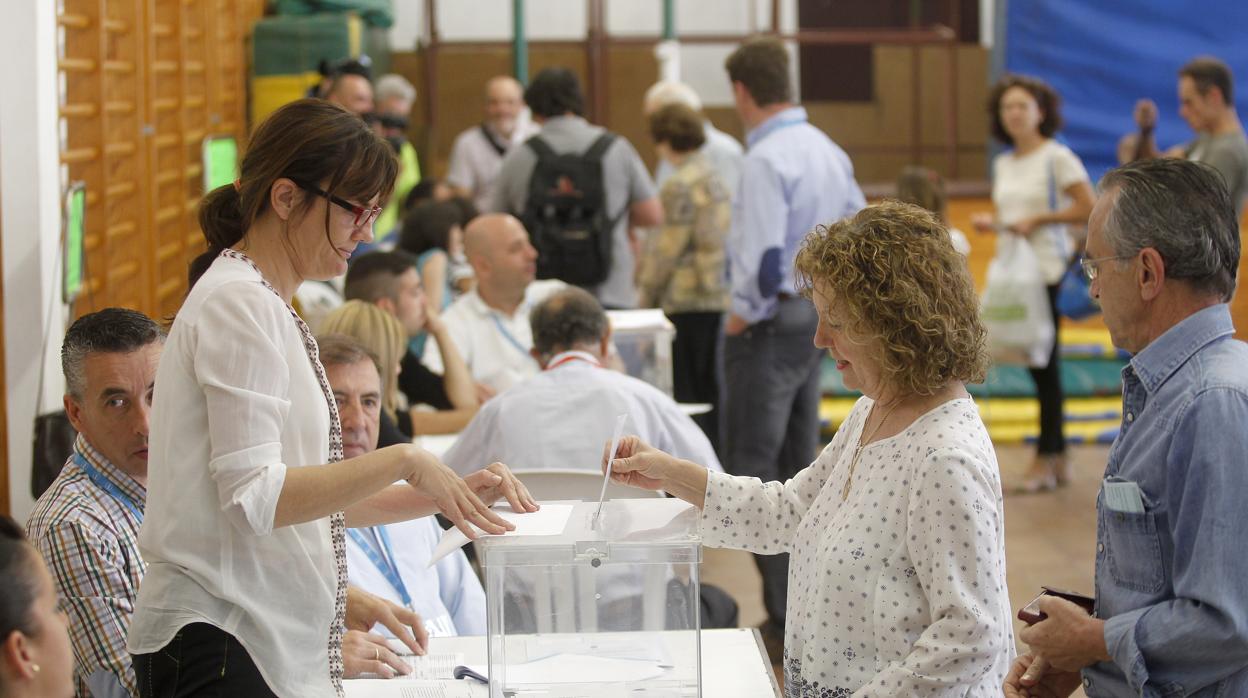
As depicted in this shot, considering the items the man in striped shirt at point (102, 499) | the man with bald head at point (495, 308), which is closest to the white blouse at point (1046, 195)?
the man with bald head at point (495, 308)

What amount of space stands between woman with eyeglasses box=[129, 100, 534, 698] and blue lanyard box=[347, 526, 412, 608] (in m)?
0.84

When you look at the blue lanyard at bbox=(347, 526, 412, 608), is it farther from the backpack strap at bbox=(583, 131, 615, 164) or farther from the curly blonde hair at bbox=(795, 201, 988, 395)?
the backpack strap at bbox=(583, 131, 615, 164)

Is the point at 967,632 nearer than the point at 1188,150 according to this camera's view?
Yes

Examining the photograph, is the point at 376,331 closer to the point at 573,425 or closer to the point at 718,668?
the point at 573,425

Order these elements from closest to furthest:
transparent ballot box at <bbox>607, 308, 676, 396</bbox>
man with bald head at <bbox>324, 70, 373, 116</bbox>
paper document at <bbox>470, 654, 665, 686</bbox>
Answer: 1. paper document at <bbox>470, 654, 665, 686</bbox>
2. transparent ballot box at <bbox>607, 308, 676, 396</bbox>
3. man with bald head at <bbox>324, 70, 373, 116</bbox>

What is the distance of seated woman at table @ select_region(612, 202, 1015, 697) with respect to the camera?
174 centimetres

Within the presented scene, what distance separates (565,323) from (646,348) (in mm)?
980

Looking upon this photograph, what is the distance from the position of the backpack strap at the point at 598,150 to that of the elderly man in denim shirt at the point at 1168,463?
397 cm

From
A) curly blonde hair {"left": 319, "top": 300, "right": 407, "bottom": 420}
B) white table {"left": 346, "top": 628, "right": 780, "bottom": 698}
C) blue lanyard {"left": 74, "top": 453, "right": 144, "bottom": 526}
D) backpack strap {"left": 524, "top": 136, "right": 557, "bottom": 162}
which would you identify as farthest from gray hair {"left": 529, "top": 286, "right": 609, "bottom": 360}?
backpack strap {"left": 524, "top": 136, "right": 557, "bottom": 162}

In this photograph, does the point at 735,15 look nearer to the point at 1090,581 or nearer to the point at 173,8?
the point at 173,8

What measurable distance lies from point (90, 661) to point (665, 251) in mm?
3954

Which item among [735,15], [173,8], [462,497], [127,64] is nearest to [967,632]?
[462,497]

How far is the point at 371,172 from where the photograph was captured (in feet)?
6.03

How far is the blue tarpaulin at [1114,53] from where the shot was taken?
33.0 feet
